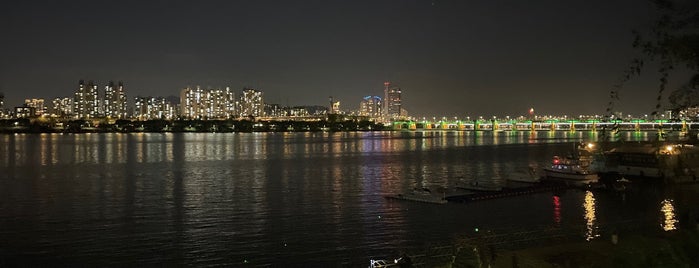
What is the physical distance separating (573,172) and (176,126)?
512ft

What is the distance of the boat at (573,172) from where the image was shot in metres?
30.8

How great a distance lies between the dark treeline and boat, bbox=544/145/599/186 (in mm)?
146021

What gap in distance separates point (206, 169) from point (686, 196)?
98.4 feet

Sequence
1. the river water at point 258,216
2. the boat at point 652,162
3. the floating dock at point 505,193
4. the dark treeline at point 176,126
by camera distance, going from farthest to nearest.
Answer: the dark treeline at point 176,126 → the boat at point 652,162 → the floating dock at point 505,193 → the river water at point 258,216

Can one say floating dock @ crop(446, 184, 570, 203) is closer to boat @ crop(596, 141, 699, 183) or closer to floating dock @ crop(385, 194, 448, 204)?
floating dock @ crop(385, 194, 448, 204)

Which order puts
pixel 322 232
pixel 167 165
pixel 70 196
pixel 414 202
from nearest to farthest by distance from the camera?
pixel 322 232 < pixel 414 202 < pixel 70 196 < pixel 167 165

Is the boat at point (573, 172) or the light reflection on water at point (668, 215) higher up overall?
the boat at point (573, 172)

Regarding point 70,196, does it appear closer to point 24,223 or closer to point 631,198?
point 24,223

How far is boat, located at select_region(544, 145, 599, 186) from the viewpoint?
1211 inches

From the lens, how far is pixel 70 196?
27.4 meters

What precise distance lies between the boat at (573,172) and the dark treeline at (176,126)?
479 ft

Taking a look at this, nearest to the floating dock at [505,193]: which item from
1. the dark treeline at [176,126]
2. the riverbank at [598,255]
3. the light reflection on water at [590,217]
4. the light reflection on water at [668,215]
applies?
the light reflection on water at [590,217]

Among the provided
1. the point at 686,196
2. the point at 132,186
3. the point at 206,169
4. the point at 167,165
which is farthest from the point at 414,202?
the point at 167,165

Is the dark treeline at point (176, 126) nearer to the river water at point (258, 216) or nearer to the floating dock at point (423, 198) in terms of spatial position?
the river water at point (258, 216)
